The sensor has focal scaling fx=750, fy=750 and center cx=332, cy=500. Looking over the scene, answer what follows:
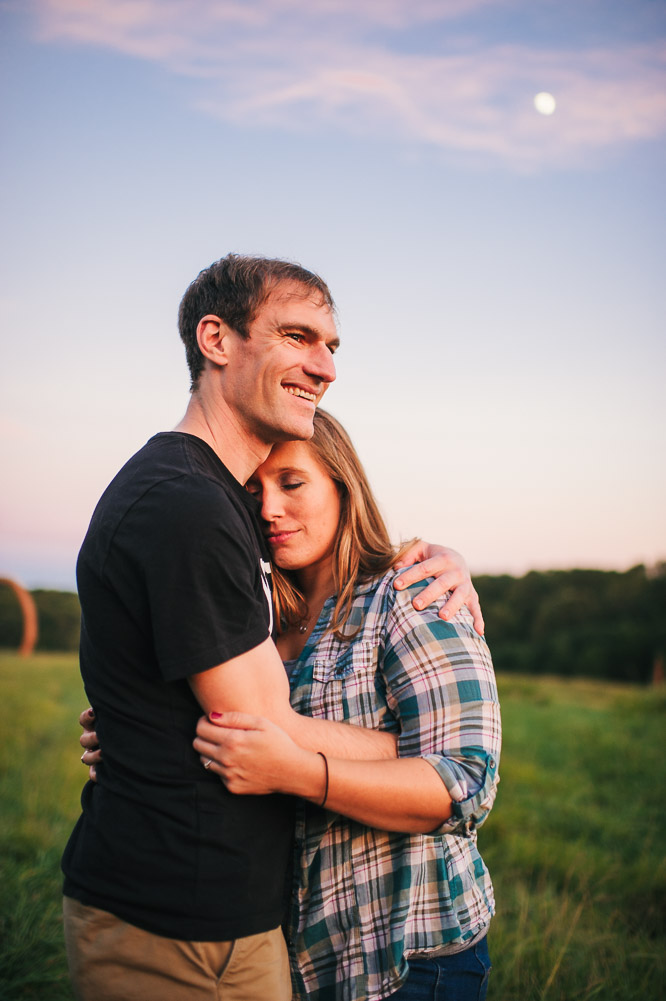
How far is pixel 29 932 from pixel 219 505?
3037 mm

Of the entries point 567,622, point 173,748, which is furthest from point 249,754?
point 567,622

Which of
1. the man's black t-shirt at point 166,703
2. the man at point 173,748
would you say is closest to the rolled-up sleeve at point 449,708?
the man at point 173,748

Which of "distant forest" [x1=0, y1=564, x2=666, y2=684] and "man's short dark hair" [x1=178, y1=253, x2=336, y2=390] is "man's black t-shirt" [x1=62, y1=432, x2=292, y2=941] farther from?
"distant forest" [x1=0, y1=564, x2=666, y2=684]

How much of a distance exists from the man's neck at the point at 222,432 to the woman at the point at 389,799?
622mm

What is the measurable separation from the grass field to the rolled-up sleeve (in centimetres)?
227

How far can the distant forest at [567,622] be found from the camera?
2244 centimetres

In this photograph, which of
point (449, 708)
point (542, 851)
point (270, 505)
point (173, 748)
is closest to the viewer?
point (173, 748)

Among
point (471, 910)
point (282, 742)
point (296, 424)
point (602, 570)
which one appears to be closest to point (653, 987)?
point (471, 910)

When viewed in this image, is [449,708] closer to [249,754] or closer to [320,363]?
[249,754]

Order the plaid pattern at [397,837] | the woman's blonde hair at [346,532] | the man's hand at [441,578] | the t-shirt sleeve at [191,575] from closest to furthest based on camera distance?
the t-shirt sleeve at [191,575], the plaid pattern at [397,837], the man's hand at [441,578], the woman's blonde hair at [346,532]

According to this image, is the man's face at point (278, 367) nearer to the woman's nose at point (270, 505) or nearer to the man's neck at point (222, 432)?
the man's neck at point (222, 432)

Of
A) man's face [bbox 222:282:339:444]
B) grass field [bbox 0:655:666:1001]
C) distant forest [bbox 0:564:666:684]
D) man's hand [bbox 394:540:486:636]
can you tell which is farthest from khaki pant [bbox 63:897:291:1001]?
distant forest [bbox 0:564:666:684]

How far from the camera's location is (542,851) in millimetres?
5945

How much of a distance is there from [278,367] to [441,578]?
2.93ft
